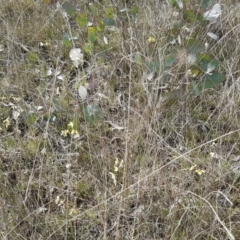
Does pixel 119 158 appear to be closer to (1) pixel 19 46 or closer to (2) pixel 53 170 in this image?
(2) pixel 53 170

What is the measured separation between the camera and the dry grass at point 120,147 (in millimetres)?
1393

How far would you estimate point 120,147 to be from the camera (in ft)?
5.54

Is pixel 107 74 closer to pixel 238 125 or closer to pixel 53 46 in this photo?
pixel 53 46

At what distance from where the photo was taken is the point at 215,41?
2074 millimetres

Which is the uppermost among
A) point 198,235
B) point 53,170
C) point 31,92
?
point 31,92

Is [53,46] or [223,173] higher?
[53,46]

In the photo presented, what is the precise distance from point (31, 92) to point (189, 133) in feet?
2.35

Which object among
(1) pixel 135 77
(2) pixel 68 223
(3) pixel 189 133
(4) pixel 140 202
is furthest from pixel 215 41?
(2) pixel 68 223

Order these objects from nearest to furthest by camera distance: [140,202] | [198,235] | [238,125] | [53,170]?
[198,235] < [140,202] < [53,170] < [238,125]

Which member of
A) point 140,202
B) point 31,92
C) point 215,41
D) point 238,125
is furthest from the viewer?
point 215,41

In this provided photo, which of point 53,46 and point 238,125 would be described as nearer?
point 238,125

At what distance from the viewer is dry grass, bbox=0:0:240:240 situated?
1.39 meters

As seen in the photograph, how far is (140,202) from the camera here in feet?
4.77

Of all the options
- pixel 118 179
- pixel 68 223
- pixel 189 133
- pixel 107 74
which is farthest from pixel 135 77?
pixel 68 223
